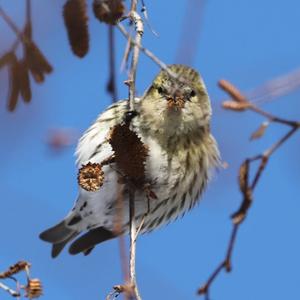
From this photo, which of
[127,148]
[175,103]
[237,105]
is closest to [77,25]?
[237,105]

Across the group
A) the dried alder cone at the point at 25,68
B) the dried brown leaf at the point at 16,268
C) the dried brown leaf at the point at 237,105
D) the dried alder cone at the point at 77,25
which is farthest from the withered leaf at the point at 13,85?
the dried brown leaf at the point at 16,268

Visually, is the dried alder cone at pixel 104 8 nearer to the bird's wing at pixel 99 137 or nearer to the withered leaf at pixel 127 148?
the withered leaf at pixel 127 148

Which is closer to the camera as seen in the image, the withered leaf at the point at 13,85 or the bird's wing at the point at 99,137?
the withered leaf at the point at 13,85

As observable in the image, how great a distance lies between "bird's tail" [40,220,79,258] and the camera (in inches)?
145

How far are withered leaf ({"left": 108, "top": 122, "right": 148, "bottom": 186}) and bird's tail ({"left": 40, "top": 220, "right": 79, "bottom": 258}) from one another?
1.52 metres

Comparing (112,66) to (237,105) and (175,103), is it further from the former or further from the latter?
(175,103)

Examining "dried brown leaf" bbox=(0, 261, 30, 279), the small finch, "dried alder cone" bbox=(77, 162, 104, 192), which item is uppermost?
the small finch

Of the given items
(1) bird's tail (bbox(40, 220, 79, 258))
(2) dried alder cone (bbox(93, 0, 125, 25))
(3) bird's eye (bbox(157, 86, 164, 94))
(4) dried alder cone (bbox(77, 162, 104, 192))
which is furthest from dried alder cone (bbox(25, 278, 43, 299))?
(1) bird's tail (bbox(40, 220, 79, 258))

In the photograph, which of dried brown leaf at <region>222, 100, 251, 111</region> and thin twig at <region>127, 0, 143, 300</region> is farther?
thin twig at <region>127, 0, 143, 300</region>

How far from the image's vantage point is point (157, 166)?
2818 mm

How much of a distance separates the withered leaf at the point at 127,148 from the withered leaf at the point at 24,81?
0.80 metres

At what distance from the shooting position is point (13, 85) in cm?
133

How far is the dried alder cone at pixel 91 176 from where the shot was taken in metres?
2.16

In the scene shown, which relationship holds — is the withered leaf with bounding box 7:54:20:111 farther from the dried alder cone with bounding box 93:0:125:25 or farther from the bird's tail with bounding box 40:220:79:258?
the bird's tail with bounding box 40:220:79:258
